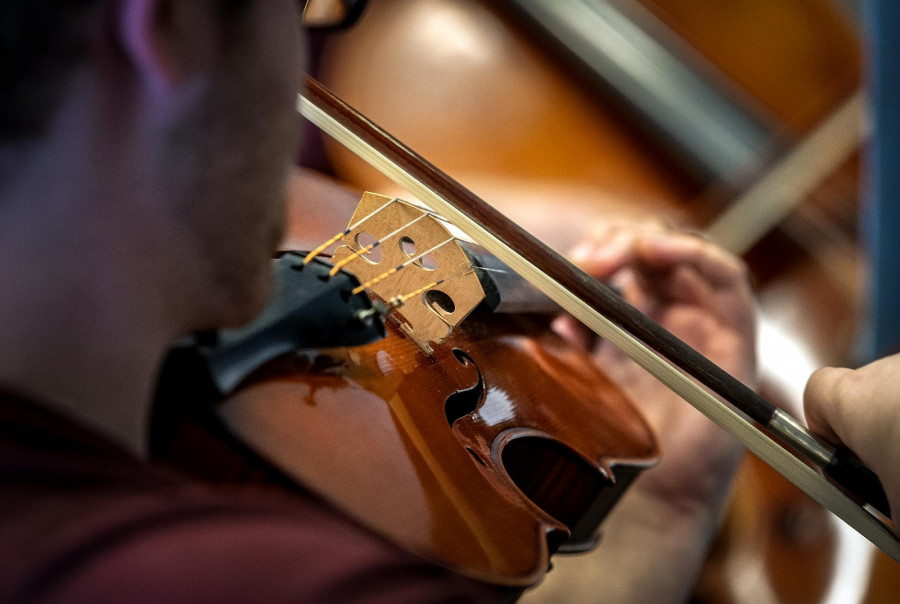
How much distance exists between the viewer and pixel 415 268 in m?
0.45

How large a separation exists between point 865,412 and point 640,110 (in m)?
0.84

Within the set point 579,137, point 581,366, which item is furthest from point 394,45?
point 581,366

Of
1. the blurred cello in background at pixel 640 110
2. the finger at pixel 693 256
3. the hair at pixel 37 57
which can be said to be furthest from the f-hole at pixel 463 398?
the blurred cello in background at pixel 640 110

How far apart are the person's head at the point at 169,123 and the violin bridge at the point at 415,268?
0.10 metres

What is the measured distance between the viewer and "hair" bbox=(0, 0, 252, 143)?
0.28 metres

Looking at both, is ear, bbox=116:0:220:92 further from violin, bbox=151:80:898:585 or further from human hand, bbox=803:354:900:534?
human hand, bbox=803:354:900:534

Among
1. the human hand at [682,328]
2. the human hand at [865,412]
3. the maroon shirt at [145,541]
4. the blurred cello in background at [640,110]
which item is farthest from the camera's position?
the blurred cello in background at [640,110]

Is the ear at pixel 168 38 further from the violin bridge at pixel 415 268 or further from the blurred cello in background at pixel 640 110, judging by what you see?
the blurred cello in background at pixel 640 110

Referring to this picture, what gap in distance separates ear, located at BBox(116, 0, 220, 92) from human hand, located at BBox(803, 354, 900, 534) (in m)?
0.38

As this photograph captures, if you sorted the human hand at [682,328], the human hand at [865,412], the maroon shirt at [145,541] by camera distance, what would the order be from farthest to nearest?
the human hand at [682,328], the human hand at [865,412], the maroon shirt at [145,541]

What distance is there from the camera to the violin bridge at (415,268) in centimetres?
45

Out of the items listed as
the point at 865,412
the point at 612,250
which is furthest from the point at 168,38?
the point at 612,250

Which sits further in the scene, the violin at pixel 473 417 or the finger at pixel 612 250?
the finger at pixel 612 250

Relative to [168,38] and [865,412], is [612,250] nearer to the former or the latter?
[865,412]
